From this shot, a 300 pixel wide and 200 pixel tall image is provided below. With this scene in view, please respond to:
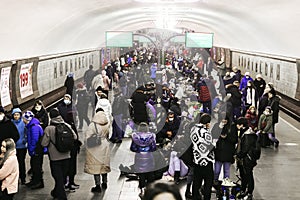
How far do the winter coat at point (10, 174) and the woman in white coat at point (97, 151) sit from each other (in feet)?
5.10

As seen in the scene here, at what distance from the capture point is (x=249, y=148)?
25.9 ft

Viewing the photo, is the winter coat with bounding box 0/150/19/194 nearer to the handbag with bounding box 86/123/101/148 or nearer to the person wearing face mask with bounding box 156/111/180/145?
the handbag with bounding box 86/123/101/148

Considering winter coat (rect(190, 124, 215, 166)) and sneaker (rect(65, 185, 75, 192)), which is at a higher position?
winter coat (rect(190, 124, 215, 166))

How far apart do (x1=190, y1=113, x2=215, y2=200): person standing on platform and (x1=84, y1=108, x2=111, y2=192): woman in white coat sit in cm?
172

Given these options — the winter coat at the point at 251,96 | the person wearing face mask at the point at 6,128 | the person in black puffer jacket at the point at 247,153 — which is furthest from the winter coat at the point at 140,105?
the person wearing face mask at the point at 6,128

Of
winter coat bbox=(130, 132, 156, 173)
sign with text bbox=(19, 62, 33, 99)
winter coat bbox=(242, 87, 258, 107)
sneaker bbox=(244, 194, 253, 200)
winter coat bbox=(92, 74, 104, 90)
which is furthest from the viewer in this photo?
sign with text bbox=(19, 62, 33, 99)

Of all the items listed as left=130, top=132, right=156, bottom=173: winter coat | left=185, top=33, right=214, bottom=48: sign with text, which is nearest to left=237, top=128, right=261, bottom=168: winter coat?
left=130, top=132, right=156, bottom=173: winter coat

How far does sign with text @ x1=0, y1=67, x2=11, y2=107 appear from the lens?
13719mm

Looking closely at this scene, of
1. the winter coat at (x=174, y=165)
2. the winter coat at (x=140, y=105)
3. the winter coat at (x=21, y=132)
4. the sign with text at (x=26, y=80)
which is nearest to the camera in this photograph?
the winter coat at (x=21, y=132)

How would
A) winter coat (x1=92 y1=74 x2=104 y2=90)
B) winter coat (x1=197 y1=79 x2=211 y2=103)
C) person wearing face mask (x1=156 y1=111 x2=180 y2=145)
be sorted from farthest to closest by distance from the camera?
winter coat (x1=92 y1=74 x2=104 y2=90), winter coat (x1=197 y1=79 x2=211 y2=103), person wearing face mask (x1=156 y1=111 x2=180 y2=145)

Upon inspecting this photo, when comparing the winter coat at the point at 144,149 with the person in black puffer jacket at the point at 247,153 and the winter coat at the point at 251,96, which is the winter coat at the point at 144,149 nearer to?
the person in black puffer jacket at the point at 247,153

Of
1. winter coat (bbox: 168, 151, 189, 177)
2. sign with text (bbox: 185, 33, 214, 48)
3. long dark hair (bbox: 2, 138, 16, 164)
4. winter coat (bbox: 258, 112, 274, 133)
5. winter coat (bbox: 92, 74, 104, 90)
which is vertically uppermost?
sign with text (bbox: 185, 33, 214, 48)

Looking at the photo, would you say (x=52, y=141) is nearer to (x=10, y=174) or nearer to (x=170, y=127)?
(x=10, y=174)

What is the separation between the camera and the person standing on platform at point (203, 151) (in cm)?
755
